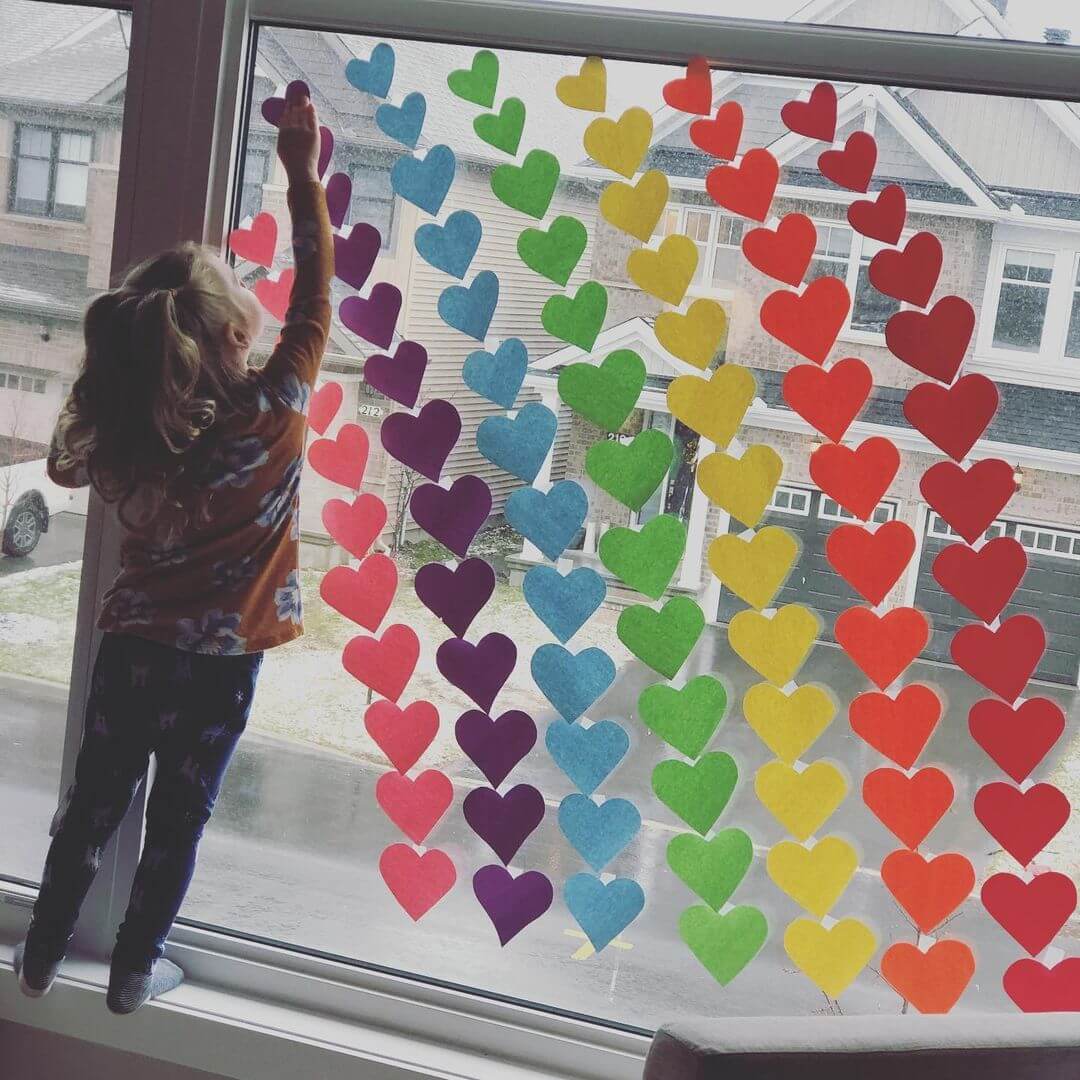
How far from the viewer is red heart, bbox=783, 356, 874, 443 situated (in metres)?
1.55

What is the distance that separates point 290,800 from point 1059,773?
1084 mm

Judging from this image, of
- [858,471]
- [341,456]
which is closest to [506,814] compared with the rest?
[341,456]

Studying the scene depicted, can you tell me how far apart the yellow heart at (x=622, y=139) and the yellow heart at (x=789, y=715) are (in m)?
0.69

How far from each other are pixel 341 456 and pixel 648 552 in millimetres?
454

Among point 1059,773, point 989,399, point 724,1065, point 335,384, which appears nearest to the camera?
point 724,1065

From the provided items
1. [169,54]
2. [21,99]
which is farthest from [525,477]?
[21,99]

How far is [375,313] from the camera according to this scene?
1691 mm

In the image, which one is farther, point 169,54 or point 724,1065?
point 169,54

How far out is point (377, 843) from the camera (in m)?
1.84

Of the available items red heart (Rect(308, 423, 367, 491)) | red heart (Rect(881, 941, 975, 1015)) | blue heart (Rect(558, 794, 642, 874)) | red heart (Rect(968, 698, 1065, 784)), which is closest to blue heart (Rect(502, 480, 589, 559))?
red heart (Rect(308, 423, 367, 491))

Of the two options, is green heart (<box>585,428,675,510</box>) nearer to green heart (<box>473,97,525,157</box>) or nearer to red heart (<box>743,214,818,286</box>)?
red heart (<box>743,214,818,286</box>)

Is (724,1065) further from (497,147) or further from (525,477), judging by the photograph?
(497,147)

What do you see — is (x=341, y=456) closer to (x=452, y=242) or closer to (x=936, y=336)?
(x=452, y=242)

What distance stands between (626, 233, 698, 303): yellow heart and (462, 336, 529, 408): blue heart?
185 millimetres
